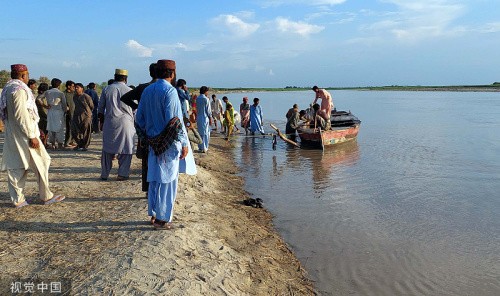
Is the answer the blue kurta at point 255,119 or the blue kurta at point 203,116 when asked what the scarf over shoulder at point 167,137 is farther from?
the blue kurta at point 255,119

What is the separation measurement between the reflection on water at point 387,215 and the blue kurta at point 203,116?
4.62ft

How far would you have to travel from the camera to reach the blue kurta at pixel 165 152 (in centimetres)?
411

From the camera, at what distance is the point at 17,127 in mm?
4812

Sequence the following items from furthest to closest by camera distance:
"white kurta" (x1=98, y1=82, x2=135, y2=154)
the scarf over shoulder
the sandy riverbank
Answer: "white kurta" (x1=98, y1=82, x2=135, y2=154) → the scarf over shoulder → the sandy riverbank

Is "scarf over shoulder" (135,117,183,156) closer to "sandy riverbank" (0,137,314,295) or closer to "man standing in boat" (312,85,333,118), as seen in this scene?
"sandy riverbank" (0,137,314,295)

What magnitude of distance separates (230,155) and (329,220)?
626 centimetres

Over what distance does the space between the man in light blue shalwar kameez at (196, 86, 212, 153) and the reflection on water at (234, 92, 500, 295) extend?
1403 mm

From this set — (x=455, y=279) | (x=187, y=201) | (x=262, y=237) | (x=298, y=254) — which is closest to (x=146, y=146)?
(x=187, y=201)

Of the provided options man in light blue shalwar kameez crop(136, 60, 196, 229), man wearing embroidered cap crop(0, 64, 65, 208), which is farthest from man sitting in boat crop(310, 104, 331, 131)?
man wearing embroidered cap crop(0, 64, 65, 208)

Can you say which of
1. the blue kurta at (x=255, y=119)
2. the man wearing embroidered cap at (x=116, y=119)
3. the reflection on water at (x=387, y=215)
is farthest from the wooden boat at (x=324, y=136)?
the man wearing embroidered cap at (x=116, y=119)

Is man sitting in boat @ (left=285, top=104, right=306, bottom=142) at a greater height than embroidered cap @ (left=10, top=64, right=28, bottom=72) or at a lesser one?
lesser

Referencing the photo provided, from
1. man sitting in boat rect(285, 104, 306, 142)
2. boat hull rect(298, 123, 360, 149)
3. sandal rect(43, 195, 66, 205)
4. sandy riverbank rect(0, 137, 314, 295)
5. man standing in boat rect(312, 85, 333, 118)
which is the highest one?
man standing in boat rect(312, 85, 333, 118)

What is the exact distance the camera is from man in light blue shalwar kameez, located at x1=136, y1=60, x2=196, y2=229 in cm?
411

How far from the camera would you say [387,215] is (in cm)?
684
